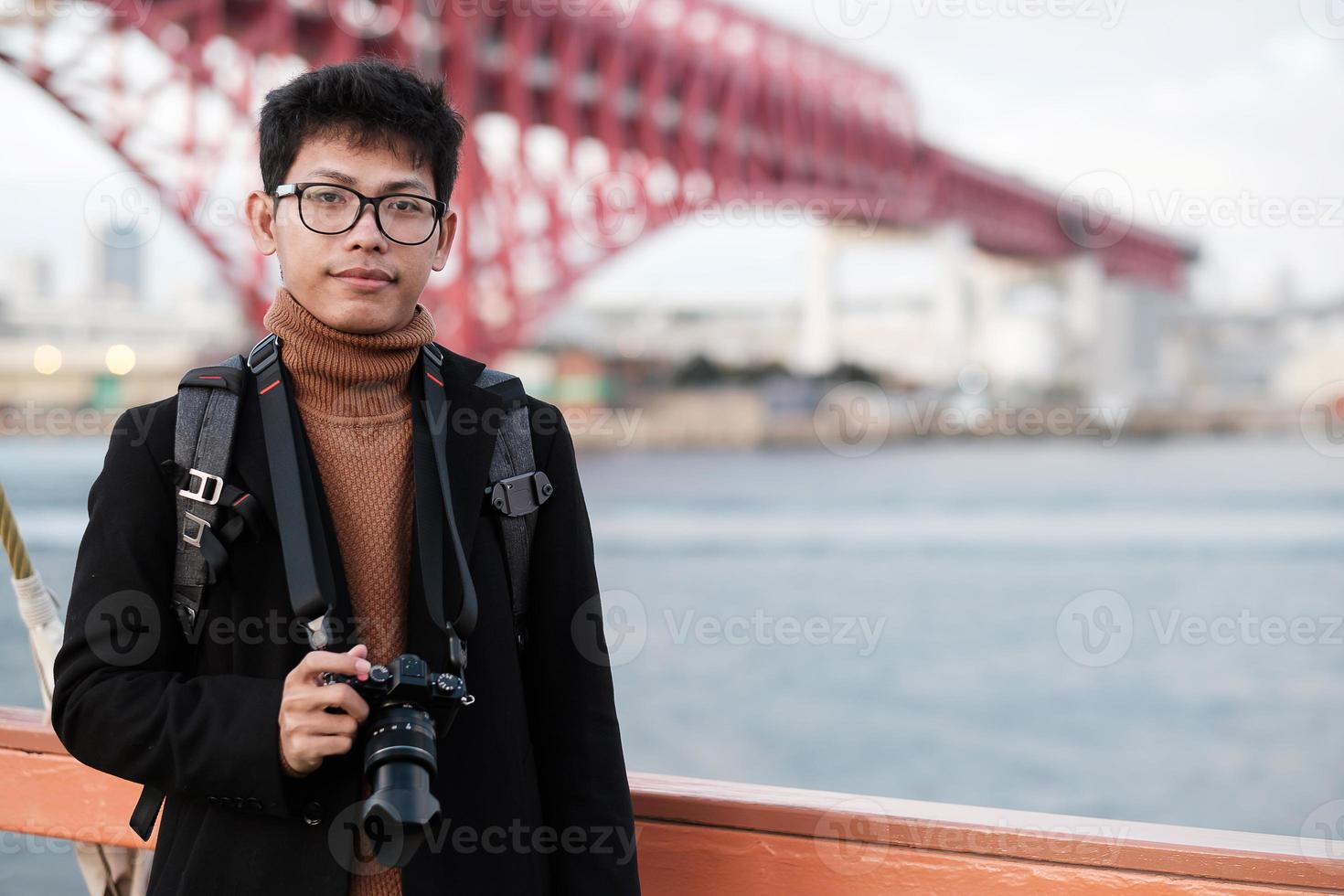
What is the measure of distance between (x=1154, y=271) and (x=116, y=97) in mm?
33456

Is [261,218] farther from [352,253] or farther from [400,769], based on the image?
[400,769]

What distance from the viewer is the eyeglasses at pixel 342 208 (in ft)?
3.76

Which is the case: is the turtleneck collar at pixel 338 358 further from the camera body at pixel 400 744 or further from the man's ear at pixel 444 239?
the camera body at pixel 400 744

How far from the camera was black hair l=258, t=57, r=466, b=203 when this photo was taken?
1164 millimetres

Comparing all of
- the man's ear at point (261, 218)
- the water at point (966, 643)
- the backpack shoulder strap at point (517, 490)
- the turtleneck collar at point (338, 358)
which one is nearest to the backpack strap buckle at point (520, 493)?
the backpack shoulder strap at point (517, 490)

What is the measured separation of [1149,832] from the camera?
126 cm

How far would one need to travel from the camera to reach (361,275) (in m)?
1.14

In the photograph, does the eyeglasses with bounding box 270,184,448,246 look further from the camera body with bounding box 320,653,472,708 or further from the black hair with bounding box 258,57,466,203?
the camera body with bounding box 320,653,472,708

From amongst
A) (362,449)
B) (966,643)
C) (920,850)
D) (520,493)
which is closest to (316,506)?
(362,449)

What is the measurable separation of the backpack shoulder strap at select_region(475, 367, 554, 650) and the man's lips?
0.16m

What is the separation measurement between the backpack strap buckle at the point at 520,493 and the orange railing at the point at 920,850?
415 millimetres

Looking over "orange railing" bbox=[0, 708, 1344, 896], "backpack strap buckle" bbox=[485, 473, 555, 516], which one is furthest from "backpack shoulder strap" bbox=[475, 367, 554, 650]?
"orange railing" bbox=[0, 708, 1344, 896]

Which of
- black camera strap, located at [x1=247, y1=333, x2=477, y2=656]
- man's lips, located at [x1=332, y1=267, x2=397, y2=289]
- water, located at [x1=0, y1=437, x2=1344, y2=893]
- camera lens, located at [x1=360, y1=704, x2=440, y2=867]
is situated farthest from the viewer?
water, located at [x1=0, y1=437, x2=1344, y2=893]

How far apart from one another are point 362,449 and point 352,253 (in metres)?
0.19
